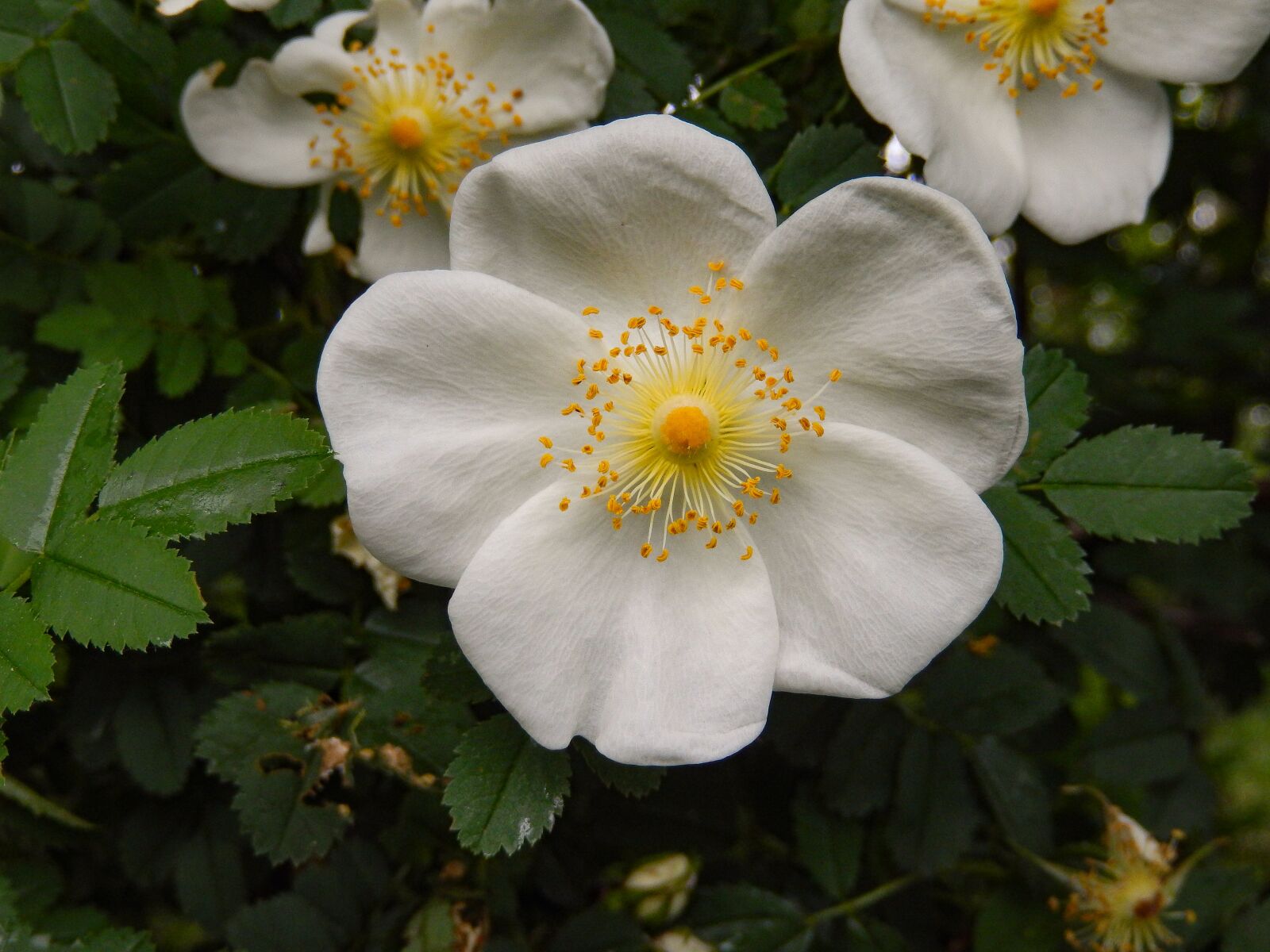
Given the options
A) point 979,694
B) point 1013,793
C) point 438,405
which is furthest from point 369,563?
point 1013,793

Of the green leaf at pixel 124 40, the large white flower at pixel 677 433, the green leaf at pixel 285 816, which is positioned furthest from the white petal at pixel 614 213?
the green leaf at pixel 285 816

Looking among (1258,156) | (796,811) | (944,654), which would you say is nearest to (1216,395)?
(1258,156)

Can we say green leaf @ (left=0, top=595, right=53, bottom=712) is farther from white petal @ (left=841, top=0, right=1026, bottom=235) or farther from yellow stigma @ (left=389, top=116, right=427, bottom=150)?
white petal @ (left=841, top=0, right=1026, bottom=235)

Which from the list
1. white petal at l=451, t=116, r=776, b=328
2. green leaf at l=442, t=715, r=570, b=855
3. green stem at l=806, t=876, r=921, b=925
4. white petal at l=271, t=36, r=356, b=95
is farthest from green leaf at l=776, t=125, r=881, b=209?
green stem at l=806, t=876, r=921, b=925

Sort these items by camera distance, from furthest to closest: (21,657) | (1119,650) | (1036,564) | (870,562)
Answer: (1119,650), (1036,564), (870,562), (21,657)

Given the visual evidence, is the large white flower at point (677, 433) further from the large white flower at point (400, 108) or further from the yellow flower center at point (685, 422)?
the large white flower at point (400, 108)

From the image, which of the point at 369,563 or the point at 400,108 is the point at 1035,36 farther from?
the point at 369,563
